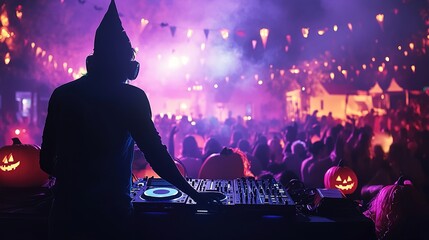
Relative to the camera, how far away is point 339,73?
44.8 meters

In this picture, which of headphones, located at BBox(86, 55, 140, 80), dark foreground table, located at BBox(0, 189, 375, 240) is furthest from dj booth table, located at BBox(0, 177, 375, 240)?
headphones, located at BBox(86, 55, 140, 80)

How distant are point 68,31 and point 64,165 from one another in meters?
21.9

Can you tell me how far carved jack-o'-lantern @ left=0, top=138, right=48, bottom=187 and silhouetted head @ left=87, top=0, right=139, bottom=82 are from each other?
1913 millimetres

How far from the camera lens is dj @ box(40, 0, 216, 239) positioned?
1.96 meters

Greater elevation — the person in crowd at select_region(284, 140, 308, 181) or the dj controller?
the dj controller

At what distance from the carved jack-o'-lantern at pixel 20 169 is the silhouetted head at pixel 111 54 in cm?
191

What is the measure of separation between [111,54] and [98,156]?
62cm

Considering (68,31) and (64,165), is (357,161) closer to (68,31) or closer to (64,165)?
(64,165)

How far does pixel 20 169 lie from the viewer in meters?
3.45

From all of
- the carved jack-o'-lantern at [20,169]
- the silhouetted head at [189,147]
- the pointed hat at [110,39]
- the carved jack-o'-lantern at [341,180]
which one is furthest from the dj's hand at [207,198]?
the silhouetted head at [189,147]

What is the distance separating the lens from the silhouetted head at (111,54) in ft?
6.88

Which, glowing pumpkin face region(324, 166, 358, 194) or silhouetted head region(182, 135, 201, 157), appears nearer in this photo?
glowing pumpkin face region(324, 166, 358, 194)

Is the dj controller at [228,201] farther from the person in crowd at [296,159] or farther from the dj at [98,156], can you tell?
the person in crowd at [296,159]

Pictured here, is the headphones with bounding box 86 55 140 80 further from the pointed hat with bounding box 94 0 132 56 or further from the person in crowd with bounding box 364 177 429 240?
the person in crowd with bounding box 364 177 429 240
